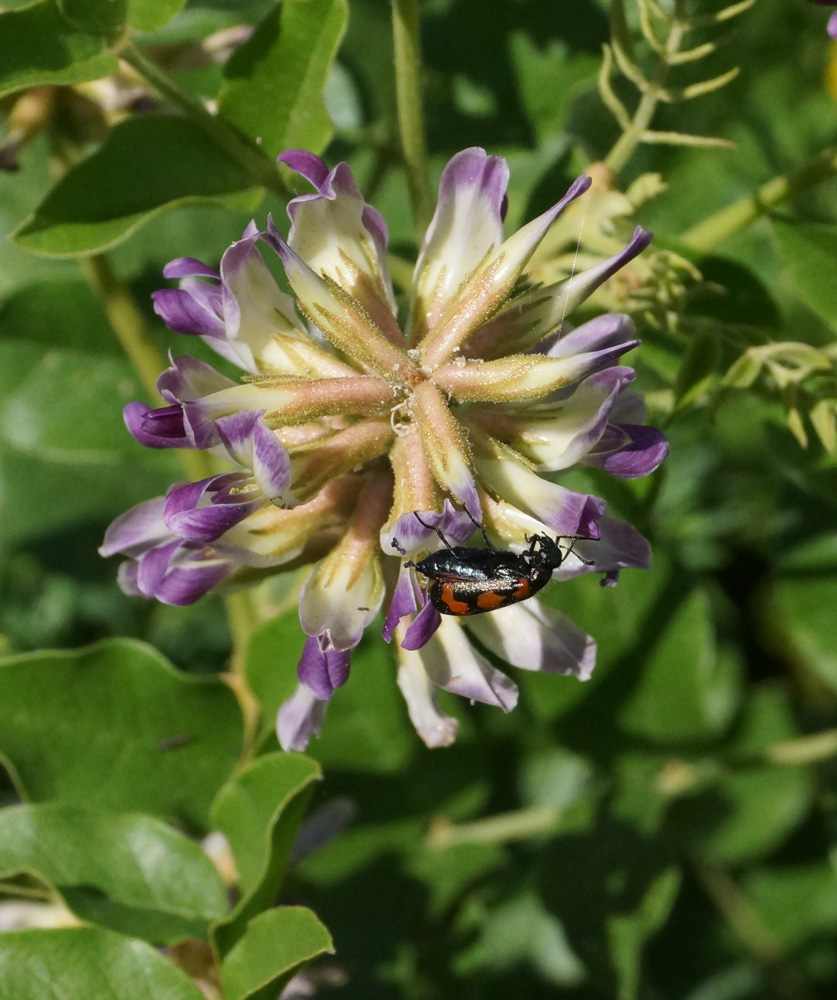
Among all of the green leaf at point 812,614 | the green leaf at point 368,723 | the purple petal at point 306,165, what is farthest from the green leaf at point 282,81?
the green leaf at point 812,614

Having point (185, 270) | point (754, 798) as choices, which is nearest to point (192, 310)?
point (185, 270)

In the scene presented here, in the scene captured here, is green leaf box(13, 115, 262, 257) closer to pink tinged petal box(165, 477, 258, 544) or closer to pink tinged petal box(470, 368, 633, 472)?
pink tinged petal box(165, 477, 258, 544)

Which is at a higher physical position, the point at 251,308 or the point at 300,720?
the point at 251,308

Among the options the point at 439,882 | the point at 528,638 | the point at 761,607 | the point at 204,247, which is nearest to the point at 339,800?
the point at 439,882

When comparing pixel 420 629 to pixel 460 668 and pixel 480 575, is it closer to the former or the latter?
pixel 480 575

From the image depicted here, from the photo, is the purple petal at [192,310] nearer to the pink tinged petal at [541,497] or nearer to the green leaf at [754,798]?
the pink tinged petal at [541,497]

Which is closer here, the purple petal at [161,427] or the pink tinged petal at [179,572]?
the purple petal at [161,427]
